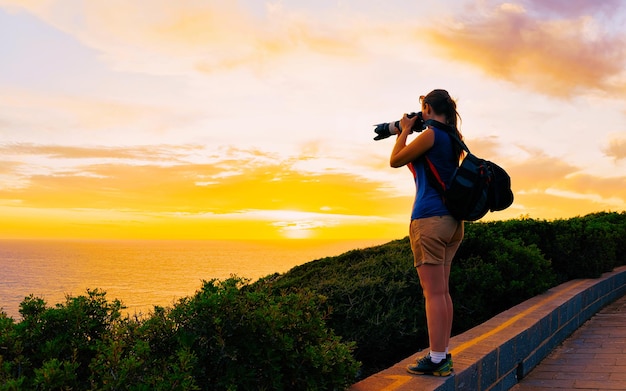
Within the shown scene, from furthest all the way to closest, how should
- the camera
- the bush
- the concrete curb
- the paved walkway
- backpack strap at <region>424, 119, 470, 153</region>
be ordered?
1. the paved walkway
2. the camera
3. backpack strap at <region>424, 119, 470, 153</region>
4. the concrete curb
5. the bush

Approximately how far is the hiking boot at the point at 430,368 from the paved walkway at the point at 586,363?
1645 mm

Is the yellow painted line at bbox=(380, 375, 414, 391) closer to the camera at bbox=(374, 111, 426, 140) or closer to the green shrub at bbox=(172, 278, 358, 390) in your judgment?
the green shrub at bbox=(172, 278, 358, 390)

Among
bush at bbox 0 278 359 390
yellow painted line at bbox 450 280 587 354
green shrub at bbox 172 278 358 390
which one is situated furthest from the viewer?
yellow painted line at bbox 450 280 587 354

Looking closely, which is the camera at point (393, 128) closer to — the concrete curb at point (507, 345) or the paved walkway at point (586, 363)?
the concrete curb at point (507, 345)

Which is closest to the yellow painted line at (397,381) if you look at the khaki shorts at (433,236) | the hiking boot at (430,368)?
the hiking boot at (430,368)

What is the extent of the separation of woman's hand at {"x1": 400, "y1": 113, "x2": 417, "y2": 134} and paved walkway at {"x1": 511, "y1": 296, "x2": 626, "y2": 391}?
108 inches

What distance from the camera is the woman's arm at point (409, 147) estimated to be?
394 cm

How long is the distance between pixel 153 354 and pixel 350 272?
17.3ft

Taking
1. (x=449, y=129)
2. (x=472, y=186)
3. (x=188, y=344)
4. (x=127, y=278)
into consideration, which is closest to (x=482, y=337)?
(x=472, y=186)

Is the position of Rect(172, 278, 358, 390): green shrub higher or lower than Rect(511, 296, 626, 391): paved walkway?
higher

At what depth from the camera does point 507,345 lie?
5.01 m

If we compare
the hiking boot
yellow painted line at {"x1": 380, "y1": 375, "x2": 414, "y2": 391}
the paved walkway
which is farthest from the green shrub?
the paved walkway

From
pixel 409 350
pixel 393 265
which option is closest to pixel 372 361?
pixel 409 350

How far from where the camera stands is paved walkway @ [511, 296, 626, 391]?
535 centimetres
